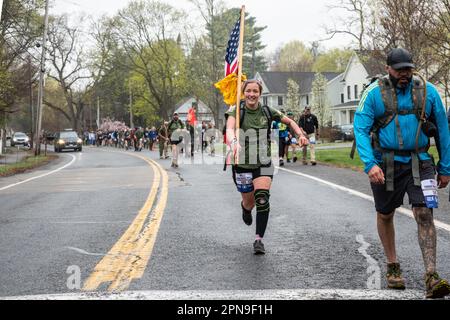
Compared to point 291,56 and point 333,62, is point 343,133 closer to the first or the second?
point 333,62

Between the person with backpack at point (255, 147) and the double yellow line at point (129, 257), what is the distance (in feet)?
4.05

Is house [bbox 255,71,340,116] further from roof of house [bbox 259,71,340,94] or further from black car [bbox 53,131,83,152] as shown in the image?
black car [bbox 53,131,83,152]

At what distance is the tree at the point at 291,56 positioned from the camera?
11722 centimetres

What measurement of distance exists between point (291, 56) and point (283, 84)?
31.8m

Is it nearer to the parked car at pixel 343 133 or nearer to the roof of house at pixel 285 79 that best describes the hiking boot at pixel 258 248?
the parked car at pixel 343 133

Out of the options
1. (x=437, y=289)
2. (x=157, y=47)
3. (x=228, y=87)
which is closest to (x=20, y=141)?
(x=157, y=47)

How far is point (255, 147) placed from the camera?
7.05 meters

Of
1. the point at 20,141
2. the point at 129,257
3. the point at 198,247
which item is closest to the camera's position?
the point at 129,257

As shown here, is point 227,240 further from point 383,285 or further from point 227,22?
point 227,22

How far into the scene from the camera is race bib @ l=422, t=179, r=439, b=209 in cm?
516

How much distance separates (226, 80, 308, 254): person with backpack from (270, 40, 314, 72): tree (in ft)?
358

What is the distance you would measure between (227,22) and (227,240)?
188ft

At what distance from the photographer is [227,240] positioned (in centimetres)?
760

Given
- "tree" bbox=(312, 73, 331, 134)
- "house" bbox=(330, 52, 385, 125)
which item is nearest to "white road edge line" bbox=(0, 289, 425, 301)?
"tree" bbox=(312, 73, 331, 134)
